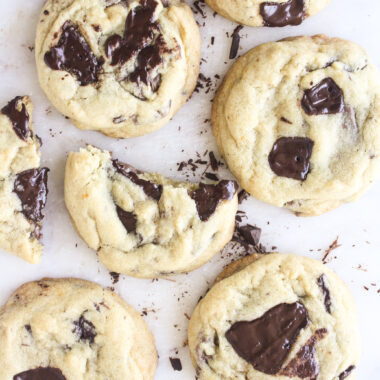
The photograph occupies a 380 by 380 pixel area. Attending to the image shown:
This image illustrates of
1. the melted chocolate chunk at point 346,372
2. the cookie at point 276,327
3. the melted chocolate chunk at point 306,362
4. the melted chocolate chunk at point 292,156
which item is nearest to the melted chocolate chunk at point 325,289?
the cookie at point 276,327

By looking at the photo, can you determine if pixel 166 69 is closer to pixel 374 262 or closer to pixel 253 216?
pixel 253 216

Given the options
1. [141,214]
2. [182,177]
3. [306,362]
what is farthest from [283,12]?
[306,362]

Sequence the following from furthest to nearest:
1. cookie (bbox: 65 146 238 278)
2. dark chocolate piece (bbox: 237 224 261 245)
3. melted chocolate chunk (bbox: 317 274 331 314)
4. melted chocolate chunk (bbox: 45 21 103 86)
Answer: dark chocolate piece (bbox: 237 224 261 245) → melted chocolate chunk (bbox: 317 274 331 314) → cookie (bbox: 65 146 238 278) → melted chocolate chunk (bbox: 45 21 103 86)

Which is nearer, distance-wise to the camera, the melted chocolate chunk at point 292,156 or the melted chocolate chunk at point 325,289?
the melted chocolate chunk at point 292,156

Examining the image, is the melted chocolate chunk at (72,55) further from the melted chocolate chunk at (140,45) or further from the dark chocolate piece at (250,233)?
the dark chocolate piece at (250,233)

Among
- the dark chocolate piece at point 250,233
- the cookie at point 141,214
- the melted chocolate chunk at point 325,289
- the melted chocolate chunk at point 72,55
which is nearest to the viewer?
the melted chocolate chunk at point 72,55

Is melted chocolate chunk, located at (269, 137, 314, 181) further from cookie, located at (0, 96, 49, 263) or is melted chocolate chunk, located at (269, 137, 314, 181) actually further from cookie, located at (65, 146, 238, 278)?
cookie, located at (0, 96, 49, 263)

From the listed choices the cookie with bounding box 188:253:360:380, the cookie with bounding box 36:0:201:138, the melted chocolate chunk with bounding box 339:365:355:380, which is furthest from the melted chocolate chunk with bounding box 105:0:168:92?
the melted chocolate chunk with bounding box 339:365:355:380
